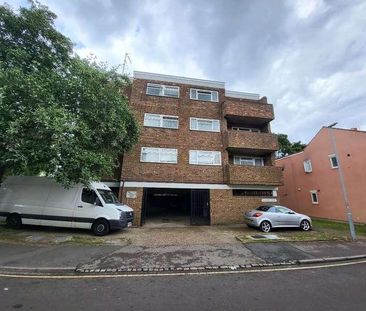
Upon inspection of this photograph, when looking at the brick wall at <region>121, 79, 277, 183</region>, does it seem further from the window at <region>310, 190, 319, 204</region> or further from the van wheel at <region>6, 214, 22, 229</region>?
the window at <region>310, 190, 319, 204</region>

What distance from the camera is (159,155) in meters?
17.4

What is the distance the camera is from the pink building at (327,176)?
707 inches

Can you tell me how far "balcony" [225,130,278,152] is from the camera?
18.1 metres

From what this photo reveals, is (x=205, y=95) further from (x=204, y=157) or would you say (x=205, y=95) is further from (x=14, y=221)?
(x=14, y=221)

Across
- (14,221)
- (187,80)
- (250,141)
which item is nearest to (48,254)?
(14,221)

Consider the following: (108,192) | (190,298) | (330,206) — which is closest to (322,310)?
(190,298)

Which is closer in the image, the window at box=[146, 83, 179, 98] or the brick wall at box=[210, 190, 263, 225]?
the brick wall at box=[210, 190, 263, 225]

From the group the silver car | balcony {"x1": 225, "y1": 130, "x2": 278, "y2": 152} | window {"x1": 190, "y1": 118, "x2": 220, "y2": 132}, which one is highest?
window {"x1": 190, "y1": 118, "x2": 220, "y2": 132}

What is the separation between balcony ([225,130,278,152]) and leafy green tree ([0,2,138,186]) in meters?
8.43

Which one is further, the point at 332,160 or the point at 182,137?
the point at 332,160

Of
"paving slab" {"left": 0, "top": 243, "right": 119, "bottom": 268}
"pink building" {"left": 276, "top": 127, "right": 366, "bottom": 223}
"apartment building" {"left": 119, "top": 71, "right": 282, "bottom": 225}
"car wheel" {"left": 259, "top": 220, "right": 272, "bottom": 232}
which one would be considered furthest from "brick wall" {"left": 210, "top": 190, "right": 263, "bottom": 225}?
"paving slab" {"left": 0, "top": 243, "right": 119, "bottom": 268}

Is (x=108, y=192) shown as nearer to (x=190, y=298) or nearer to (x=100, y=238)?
(x=100, y=238)

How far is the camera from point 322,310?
4.40 m

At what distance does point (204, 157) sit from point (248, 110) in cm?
543
